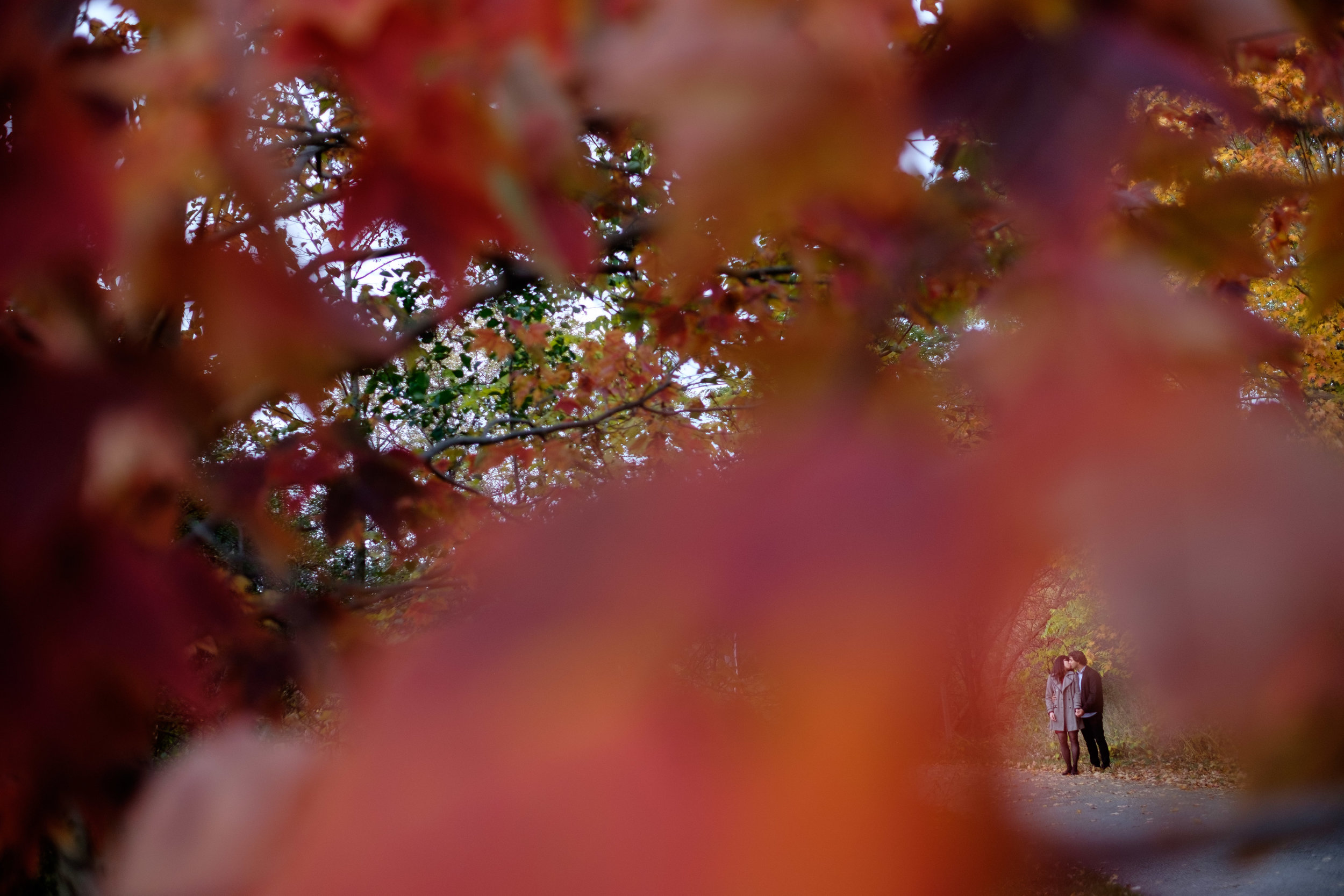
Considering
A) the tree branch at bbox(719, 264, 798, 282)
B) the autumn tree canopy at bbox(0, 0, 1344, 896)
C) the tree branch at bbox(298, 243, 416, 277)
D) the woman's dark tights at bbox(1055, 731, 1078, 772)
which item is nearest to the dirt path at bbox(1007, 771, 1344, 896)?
the autumn tree canopy at bbox(0, 0, 1344, 896)

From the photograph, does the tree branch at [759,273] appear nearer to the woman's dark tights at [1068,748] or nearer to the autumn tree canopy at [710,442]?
the woman's dark tights at [1068,748]

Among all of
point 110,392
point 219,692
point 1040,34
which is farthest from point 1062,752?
point 219,692

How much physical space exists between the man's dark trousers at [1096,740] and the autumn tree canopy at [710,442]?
1.84 feet

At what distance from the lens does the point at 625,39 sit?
0.31 metres

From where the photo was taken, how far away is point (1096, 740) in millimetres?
1355

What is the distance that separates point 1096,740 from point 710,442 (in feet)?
4.17

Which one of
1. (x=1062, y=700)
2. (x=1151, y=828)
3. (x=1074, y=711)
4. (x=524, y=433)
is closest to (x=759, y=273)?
(x=524, y=433)

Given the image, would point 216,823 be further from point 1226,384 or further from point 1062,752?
point 1062,752

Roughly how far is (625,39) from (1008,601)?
0.25 metres

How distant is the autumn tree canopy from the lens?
145mm

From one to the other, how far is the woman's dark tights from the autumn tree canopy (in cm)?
50

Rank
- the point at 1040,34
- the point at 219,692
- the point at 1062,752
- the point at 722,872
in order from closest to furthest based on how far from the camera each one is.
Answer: the point at 722,872
the point at 1040,34
the point at 1062,752
the point at 219,692

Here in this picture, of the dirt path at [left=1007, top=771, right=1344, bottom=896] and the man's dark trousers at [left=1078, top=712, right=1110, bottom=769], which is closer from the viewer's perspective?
the dirt path at [left=1007, top=771, right=1344, bottom=896]

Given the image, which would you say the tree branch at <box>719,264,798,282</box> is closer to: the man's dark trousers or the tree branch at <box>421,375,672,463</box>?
the tree branch at <box>421,375,672,463</box>
